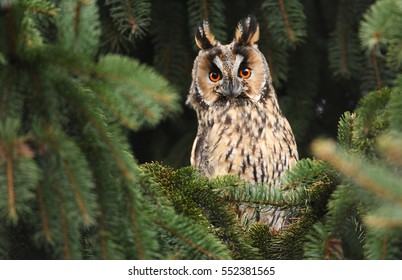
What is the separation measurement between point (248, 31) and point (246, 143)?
1.41 ft

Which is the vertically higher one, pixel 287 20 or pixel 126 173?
pixel 287 20

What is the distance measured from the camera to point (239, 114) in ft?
9.78

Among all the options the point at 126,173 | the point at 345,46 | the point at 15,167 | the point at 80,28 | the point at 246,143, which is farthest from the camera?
the point at 345,46

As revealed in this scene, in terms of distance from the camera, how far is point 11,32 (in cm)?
140

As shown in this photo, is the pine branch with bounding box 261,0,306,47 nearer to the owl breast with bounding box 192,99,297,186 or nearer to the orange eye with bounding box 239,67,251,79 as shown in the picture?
A: the orange eye with bounding box 239,67,251,79

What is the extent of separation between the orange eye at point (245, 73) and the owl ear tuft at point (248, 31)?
99mm

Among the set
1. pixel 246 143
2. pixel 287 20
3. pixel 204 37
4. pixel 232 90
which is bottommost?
pixel 246 143

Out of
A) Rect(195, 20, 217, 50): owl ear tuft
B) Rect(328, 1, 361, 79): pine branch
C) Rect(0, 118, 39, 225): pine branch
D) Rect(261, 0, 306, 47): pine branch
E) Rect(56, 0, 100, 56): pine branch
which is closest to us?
Rect(0, 118, 39, 225): pine branch

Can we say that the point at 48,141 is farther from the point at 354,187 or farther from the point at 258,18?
the point at 258,18

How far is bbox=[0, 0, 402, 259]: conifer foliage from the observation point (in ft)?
4.22

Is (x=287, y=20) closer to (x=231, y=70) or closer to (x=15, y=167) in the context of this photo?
(x=231, y=70)

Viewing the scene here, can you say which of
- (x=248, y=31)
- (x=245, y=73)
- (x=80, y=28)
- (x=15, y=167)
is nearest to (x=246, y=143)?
(x=245, y=73)

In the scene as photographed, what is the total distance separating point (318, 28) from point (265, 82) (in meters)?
0.54

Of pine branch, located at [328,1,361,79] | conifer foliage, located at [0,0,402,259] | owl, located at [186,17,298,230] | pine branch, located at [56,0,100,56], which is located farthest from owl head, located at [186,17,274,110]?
pine branch, located at [56,0,100,56]
